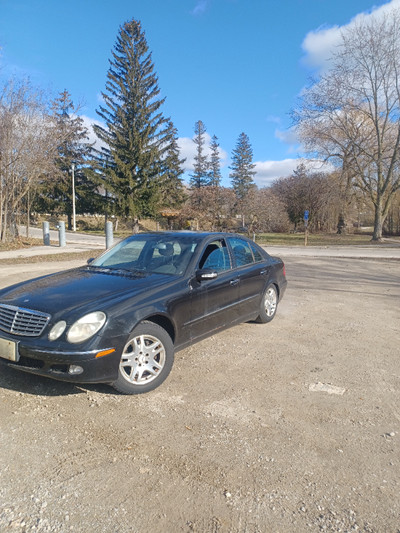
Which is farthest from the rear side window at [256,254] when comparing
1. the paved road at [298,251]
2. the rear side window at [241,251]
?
the paved road at [298,251]

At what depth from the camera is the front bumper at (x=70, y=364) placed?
299 cm

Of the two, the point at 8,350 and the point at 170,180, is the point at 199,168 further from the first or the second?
the point at 8,350

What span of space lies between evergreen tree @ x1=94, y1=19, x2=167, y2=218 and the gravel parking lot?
36039 mm

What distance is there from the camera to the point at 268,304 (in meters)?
5.71

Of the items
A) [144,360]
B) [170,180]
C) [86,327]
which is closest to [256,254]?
[144,360]

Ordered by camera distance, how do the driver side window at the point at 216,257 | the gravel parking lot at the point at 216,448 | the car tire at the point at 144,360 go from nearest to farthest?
the gravel parking lot at the point at 216,448, the car tire at the point at 144,360, the driver side window at the point at 216,257

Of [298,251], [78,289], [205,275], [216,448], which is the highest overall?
[205,275]

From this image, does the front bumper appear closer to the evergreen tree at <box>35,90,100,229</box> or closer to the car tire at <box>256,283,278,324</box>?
the car tire at <box>256,283,278,324</box>

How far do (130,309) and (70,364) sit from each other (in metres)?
0.67

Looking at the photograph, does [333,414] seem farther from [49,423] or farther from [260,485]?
[49,423]

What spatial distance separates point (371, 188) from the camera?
104ft

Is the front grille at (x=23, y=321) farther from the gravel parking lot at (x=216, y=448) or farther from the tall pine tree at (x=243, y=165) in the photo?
the tall pine tree at (x=243, y=165)

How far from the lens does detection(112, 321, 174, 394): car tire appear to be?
3.30 metres

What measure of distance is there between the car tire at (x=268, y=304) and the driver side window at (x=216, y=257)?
1.06 meters
